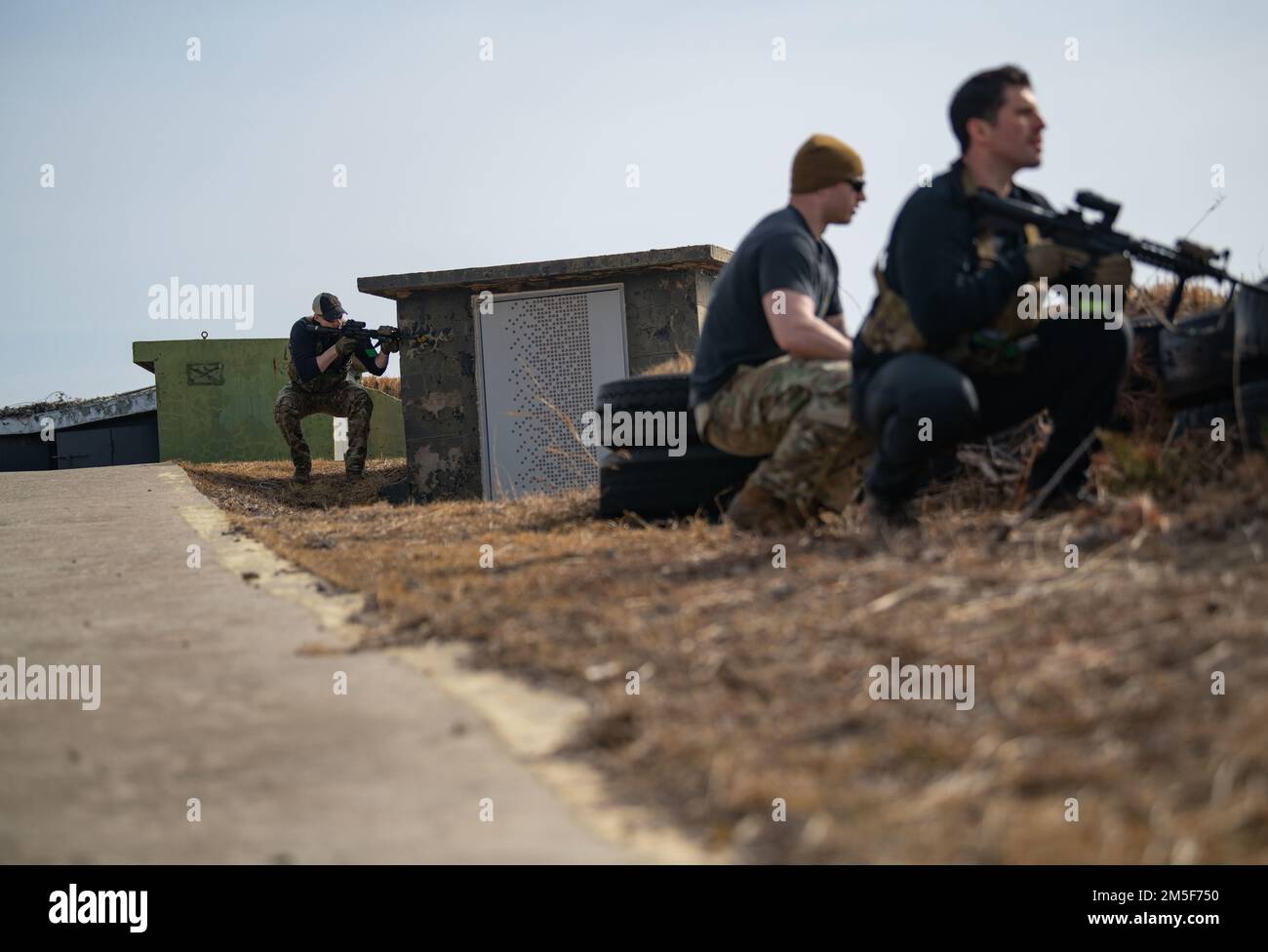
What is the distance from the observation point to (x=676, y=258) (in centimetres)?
1226

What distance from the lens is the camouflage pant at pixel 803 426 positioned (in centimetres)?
486

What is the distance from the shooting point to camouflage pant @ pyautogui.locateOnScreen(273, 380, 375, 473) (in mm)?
13102

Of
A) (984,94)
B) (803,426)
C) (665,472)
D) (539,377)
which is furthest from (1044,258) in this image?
(539,377)

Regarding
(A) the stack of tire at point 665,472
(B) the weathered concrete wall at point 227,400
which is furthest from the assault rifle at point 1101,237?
(B) the weathered concrete wall at point 227,400

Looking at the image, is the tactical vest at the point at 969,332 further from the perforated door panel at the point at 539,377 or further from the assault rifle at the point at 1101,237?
the perforated door panel at the point at 539,377

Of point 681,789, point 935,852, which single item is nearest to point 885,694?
point 681,789

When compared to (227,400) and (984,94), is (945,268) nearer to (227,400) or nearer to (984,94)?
(984,94)

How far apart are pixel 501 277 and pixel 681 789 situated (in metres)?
10.8

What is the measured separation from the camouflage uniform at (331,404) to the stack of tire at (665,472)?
23.0 ft

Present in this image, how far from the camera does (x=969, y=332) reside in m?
4.47

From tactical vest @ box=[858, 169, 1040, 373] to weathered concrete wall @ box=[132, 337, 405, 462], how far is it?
16.5 meters

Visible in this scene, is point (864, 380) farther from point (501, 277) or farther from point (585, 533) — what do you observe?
point (501, 277)

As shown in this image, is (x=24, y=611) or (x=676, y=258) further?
(x=676, y=258)

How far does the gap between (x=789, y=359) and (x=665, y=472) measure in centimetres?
126
